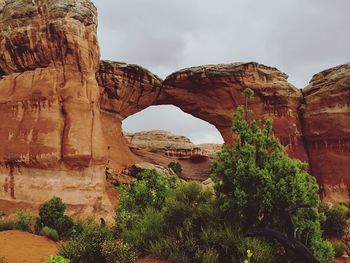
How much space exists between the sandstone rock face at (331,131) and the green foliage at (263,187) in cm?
1667

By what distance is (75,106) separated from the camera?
23.2 meters

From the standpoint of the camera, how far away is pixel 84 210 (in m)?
21.7

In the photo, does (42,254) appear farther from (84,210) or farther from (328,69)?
(328,69)

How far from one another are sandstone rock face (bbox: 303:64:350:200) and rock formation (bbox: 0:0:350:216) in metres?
0.07

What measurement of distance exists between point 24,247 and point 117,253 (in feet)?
19.0

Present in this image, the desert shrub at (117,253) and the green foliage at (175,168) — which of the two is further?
the green foliage at (175,168)

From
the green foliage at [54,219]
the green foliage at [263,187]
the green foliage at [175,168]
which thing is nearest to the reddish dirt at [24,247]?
the green foliage at [54,219]

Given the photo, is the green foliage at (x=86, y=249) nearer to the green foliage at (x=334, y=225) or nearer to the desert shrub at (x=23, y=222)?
the desert shrub at (x=23, y=222)

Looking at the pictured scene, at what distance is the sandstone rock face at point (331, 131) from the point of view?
1056 inches

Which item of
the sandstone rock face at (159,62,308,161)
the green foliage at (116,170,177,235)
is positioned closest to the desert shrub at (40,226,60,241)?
the green foliage at (116,170,177,235)

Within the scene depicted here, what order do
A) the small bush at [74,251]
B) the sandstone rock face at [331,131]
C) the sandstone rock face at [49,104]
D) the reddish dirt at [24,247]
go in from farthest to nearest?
the sandstone rock face at [331,131] → the sandstone rock face at [49,104] → the reddish dirt at [24,247] → the small bush at [74,251]

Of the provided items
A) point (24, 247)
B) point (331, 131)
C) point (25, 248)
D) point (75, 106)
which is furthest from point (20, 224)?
point (331, 131)

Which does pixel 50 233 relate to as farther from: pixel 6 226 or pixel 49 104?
pixel 49 104

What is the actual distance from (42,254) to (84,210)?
8250 millimetres
